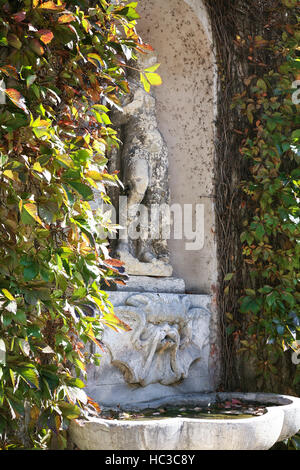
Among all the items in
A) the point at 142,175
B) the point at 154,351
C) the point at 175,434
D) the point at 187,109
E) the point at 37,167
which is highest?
the point at 187,109

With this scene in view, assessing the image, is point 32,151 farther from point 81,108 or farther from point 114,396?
point 114,396

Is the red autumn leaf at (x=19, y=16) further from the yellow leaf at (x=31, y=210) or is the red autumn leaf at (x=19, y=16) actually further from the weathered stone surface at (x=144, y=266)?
the weathered stone surface at (x=144, y=266)

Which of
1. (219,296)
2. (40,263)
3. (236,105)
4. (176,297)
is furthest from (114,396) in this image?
(236,105)

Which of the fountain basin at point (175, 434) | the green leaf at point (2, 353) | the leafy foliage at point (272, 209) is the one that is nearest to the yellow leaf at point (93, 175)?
the green leaf at point (2, 353)

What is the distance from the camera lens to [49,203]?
1782 mm

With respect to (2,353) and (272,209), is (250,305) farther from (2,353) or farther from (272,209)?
(2,353)

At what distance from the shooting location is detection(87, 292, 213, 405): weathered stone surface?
273 centimetres

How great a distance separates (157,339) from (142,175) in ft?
2.88

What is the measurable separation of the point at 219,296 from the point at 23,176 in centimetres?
181

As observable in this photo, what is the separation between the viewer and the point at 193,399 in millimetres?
2904

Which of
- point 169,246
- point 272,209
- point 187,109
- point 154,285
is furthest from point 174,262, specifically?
point 187,109

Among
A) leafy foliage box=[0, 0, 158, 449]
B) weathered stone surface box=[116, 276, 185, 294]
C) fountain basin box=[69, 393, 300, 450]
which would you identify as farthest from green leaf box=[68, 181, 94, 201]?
weathered stone surface box=[116, 276, 185, 294]

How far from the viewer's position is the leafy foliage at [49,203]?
5.71ft

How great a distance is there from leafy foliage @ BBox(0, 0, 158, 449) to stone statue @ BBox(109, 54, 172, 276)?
92 centimetres
